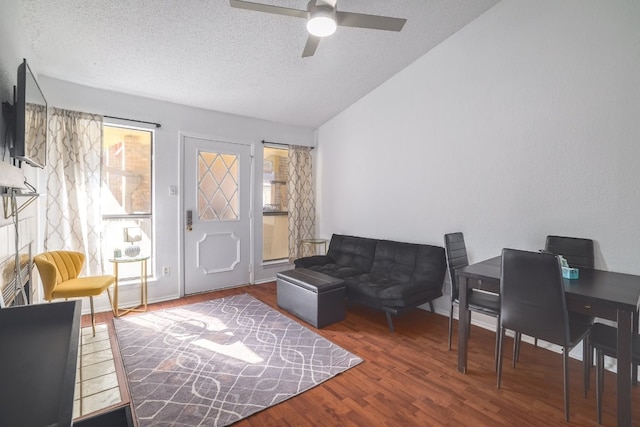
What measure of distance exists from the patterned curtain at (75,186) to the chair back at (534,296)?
399 cm

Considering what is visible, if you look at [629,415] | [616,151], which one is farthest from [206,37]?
[629,415]

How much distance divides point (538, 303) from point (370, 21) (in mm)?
2328

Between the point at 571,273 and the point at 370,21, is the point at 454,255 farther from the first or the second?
the point at 370,21

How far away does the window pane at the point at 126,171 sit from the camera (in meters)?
3.61

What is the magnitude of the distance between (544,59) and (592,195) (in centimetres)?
129

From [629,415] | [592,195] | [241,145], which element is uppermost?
[241,145]

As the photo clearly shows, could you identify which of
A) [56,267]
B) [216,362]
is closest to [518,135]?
[216,362]

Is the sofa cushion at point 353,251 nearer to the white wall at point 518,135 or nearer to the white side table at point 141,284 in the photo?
the white wall at point 518,135

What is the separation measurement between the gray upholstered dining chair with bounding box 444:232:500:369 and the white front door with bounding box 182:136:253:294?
2.91 meters

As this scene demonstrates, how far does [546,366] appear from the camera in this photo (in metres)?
2.46

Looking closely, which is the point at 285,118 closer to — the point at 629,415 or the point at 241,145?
the point at 241,145

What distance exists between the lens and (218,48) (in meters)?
2.97

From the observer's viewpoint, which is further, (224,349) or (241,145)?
(241,145)

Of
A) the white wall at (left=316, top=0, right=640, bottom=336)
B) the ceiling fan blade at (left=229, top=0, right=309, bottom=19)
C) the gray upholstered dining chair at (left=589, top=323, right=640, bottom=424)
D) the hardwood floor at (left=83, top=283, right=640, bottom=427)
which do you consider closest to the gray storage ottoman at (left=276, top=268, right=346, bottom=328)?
the hardwood floor at (left=83, top=283, right=640, bottom=427)
